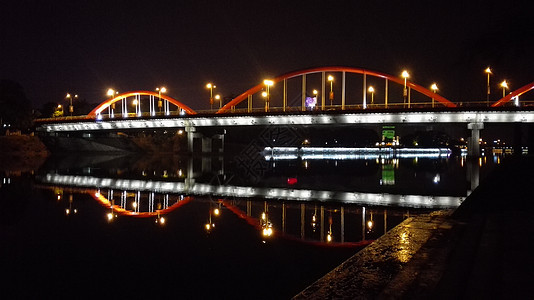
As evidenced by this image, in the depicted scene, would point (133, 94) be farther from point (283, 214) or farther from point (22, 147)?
point (283, 214)

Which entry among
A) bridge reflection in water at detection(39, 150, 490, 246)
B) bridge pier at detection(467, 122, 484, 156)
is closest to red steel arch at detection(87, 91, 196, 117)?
bridge pier at detection(467, 122, 484, 156)

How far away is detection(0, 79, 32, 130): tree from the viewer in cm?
8581

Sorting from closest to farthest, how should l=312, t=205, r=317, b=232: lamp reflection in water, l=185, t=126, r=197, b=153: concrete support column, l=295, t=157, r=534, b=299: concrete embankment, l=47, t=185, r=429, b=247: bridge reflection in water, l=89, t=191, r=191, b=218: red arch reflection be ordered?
l=295, t=157, r=534, b=299: concrete embankment, l=47, t=185, r=429, b=247: bridge reflection in water, l=312, t=205, r=317, b=232: lamp reflection in water, l=89, t=191, r=191, b=218: red arch reflection, l=185, t=126, r=197, b=153: concrete support column

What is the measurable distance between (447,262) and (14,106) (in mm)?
98208

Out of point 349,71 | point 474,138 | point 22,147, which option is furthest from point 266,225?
point 22,147

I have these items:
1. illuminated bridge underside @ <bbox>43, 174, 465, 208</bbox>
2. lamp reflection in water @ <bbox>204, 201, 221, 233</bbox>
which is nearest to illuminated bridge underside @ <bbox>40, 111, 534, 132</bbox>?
illuminated bridge underside @ <bbox>43, 174, 465, 208</bbox>

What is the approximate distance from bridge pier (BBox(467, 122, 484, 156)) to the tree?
8632 centimetres

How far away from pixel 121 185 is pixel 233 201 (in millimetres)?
10903

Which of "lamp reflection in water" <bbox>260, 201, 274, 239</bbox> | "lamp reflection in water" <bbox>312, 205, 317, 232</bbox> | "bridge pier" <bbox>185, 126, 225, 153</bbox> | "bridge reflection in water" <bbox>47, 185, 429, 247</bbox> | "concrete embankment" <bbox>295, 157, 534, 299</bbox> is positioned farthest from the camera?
"bridge pier" <bbox>185, 126, 225, 153</bbox>

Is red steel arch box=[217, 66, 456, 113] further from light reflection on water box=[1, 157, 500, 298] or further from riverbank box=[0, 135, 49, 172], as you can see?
light reflection on water box=[1, 157, 500, 298]

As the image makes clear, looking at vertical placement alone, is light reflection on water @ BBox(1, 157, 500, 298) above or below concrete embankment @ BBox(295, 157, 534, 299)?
below

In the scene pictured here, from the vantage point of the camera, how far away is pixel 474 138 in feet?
213

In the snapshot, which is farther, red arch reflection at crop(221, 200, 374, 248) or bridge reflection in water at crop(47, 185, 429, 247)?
bridge reflection in water at crop(47, 185, 429, 247)

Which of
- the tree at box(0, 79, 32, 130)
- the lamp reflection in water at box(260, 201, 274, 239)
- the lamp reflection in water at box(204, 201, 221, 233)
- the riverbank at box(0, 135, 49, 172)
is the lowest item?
the lamp reflection in water at box(260, 201, 274, 239)
